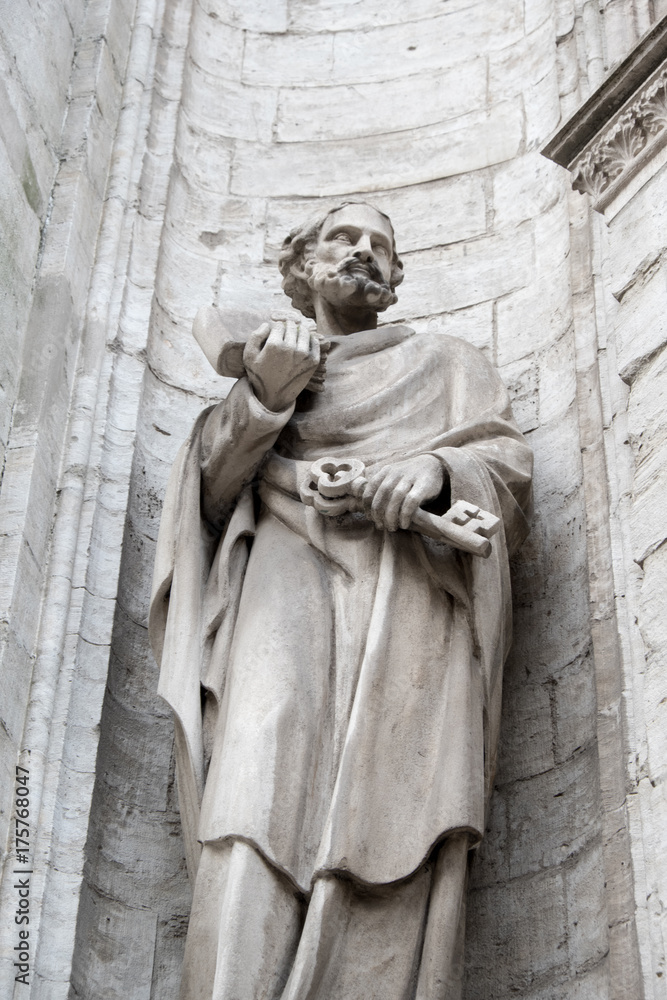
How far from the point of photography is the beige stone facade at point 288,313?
3398mm

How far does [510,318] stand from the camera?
448cm

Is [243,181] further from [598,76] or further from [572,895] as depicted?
[572,895]

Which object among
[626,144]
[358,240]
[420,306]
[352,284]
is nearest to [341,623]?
[352,284]

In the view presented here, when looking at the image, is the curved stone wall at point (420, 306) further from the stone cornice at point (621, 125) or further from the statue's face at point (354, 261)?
the statue's face at point (354, 261)

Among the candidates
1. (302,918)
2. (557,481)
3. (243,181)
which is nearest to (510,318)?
(557,481)

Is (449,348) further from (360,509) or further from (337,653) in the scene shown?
(337,653)

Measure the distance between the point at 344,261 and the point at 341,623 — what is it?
3.32 feet

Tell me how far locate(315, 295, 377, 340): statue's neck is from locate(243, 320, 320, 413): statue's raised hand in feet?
1.48

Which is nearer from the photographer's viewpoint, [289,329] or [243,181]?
[289,329]

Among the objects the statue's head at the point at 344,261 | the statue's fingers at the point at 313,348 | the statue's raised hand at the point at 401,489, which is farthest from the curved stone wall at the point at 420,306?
the statue's fingers at the point at 313,348

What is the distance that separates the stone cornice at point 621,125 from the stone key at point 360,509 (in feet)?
3.61

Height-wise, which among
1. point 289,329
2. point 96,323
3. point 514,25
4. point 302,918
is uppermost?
point 514,25

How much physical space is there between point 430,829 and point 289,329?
1.08 m

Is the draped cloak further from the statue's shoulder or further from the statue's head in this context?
the statue's head
